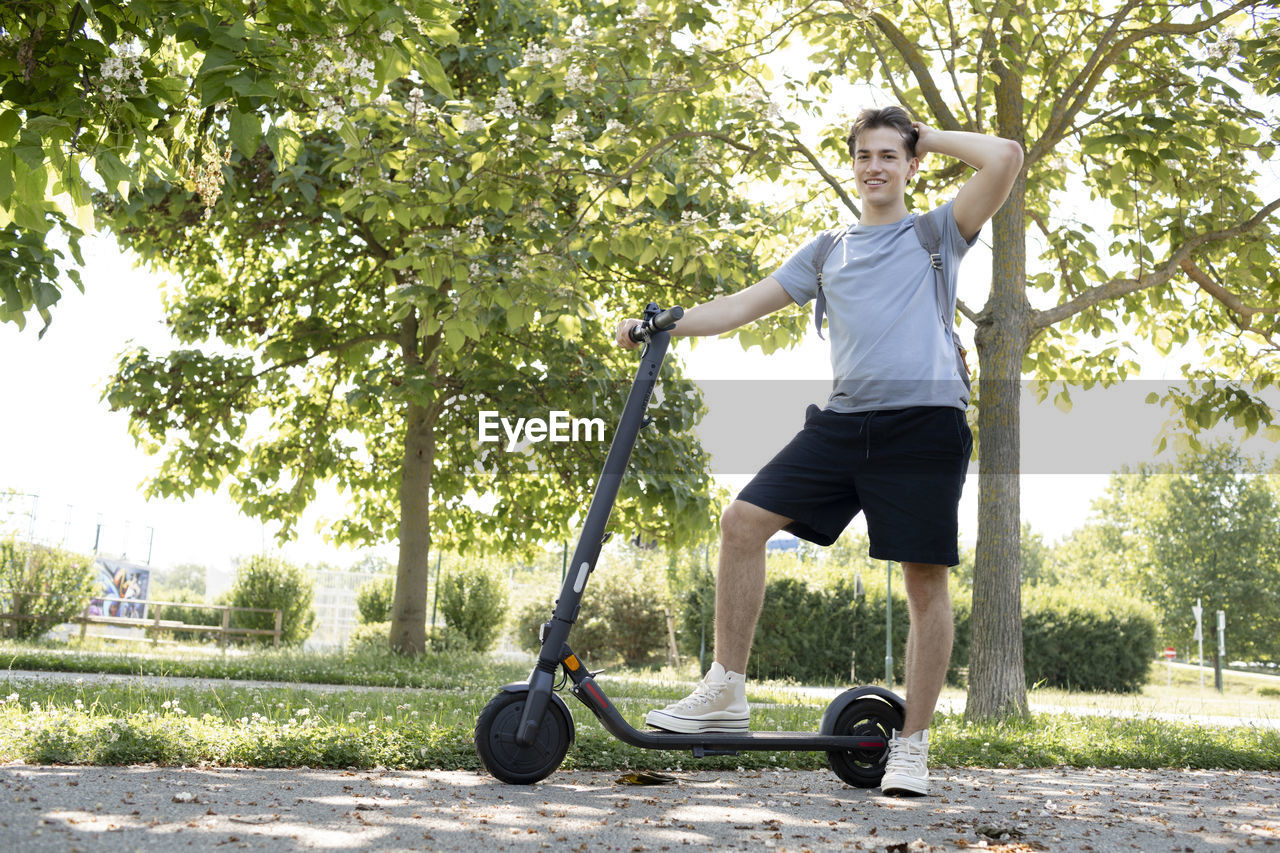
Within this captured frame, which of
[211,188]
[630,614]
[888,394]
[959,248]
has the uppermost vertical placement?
[211,188]

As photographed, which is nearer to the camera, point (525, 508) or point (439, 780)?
point (439, 780)

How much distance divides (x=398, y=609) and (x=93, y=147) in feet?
29.7

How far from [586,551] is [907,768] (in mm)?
1205

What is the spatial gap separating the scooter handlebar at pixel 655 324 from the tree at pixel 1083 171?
303cm

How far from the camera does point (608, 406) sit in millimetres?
10367

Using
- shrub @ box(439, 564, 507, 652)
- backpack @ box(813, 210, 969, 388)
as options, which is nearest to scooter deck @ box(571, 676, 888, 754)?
backpack @ box(813, 210, 969, 388)

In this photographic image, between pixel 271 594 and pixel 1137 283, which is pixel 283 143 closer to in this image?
pixel 1137 283

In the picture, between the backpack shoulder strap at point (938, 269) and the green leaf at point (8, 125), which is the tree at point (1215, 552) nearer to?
the backpack shoulder strap at point (938, 269)

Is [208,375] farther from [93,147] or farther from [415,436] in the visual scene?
[93,147]

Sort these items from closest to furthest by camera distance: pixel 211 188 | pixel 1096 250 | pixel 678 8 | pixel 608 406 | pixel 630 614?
pixel 211 188 → pixel 678 8 → pixel 1096 250 → pixel 608 406 → pixel 630 614

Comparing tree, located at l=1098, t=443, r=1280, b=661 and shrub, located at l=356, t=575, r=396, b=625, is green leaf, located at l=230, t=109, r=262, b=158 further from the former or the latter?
tree, located at l=1098, t=443, r=1280, b=661

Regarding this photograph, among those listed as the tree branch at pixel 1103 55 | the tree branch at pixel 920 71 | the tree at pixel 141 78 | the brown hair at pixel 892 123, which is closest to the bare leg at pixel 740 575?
the brown hair at pixel 892 123

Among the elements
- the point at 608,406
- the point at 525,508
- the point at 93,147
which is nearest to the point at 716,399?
the point at 608,406

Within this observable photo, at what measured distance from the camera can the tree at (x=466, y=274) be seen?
20.1 ft
